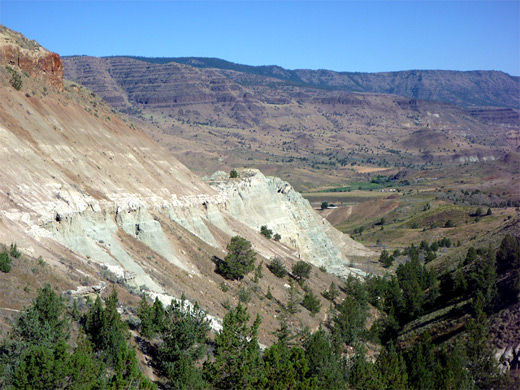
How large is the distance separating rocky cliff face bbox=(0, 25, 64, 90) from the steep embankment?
0.24 m

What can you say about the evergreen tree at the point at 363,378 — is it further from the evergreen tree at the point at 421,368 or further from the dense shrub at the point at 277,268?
the dense shrub at the point at 277,268

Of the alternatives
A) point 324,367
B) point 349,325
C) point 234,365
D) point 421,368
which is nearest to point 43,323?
point 234,365

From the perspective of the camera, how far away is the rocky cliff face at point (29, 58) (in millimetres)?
51525

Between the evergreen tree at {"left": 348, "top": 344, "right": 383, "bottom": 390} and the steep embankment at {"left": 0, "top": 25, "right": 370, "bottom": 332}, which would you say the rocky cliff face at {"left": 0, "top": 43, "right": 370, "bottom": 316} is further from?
the evergreen tree at {"left": 348, "top": 344, "right": 383, "bottom": 390}

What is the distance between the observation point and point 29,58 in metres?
53.1

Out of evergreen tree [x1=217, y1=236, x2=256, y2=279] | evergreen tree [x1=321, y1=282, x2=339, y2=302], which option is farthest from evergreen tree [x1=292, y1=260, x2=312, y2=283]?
evergreen tree [x1=217, y1=236, x2=256, y2=279]

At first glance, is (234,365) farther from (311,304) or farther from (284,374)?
(311,304)

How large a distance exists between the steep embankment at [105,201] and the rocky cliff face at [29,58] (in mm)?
241

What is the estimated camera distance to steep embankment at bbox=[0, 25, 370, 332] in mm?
35375

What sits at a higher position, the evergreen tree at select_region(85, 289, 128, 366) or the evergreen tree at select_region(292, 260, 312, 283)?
the evergreen tree at select_region(85, 289, 128, 366)

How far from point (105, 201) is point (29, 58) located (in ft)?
61.6

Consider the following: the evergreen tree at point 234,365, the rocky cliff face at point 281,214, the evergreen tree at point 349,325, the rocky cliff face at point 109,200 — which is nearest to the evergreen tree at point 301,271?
the rocky cliff face at point 109,200

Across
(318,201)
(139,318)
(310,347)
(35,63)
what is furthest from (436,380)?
(318,201)

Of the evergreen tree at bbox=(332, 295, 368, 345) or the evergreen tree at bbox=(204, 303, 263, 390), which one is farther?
the evergreen tree at bbox=(332, 295, 368, 345)
